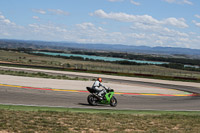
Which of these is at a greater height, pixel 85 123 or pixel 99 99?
pixel 99 99

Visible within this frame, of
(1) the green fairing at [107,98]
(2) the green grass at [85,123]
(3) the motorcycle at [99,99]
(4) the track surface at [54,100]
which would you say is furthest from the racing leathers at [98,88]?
(2) the green grass at [85,123]

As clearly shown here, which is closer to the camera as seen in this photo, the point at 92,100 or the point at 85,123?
the point at 85,123

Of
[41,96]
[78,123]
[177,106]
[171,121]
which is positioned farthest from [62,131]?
[177,106]

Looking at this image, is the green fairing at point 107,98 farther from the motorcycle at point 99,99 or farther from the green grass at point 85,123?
the green grass at point 85,123

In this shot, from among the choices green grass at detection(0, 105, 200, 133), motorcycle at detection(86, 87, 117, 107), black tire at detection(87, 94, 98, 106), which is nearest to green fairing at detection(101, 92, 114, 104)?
motorcycle at detection(86, 87, 117, 107)

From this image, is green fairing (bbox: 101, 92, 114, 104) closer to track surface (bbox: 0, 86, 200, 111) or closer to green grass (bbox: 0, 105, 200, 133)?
track surface (bbox: 0, 86, 200, 111)

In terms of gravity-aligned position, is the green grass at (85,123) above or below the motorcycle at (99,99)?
below

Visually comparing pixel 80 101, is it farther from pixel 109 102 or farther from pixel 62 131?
pixel 62 131

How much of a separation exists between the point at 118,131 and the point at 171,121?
12.1 feet

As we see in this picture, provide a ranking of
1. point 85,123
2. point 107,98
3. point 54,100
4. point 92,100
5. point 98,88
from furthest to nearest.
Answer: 1. point 54,100
2. point 107,98
3. point 92,100
4. point 98,88
5. point 85,123

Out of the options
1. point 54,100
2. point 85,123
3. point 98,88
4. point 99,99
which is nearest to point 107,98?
point 99,99

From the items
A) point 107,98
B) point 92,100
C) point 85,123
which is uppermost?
point 107,98

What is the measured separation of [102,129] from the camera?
32.6 feet

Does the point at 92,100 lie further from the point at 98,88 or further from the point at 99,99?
the point at 98,88
